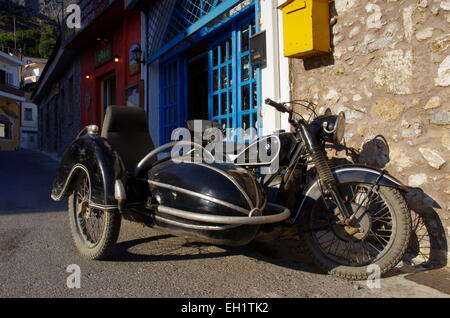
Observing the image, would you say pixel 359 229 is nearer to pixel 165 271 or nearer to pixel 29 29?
pixel 165 271

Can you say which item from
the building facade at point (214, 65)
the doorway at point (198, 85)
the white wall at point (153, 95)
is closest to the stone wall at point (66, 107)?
the white wall at point (153, 95)

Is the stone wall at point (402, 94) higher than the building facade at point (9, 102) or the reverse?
the reverse

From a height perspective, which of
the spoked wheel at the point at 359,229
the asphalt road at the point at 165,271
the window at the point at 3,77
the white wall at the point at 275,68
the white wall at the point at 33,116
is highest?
the window at the point at 3,77

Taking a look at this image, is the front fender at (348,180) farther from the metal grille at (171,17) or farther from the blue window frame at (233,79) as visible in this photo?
the metal grille at (171,17)

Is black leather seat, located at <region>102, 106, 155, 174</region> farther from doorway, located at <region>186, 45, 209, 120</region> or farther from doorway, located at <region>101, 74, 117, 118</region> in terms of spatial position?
doorway, located at <region>101, 74, 117, 118</region>

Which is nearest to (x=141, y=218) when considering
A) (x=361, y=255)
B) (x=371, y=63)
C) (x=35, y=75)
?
(x=361, y=255)

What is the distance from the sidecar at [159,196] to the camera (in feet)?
6.92

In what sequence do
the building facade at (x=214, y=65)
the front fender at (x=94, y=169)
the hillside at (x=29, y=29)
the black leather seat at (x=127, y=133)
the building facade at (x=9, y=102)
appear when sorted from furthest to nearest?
the hillside at (x=29, y=29)
the building facade at (x=9, y=102)
the building facade at (x=214, y=65)
the black leather seat at (x=127, y=133)
the front fender at (x=94, y=169)

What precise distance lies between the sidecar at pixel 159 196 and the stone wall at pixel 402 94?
1125 millimetres

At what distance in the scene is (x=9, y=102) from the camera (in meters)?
32.3

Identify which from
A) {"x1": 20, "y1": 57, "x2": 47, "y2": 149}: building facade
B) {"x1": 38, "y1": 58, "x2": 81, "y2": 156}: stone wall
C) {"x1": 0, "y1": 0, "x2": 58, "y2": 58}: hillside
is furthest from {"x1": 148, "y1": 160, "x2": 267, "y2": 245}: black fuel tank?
{"x1": 0, "y1": 0, "x2": 58, "y2": 58}: hillside

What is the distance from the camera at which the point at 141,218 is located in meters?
2.54

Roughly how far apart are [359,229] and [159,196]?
134 cm

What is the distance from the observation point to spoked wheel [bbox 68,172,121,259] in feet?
8.20
